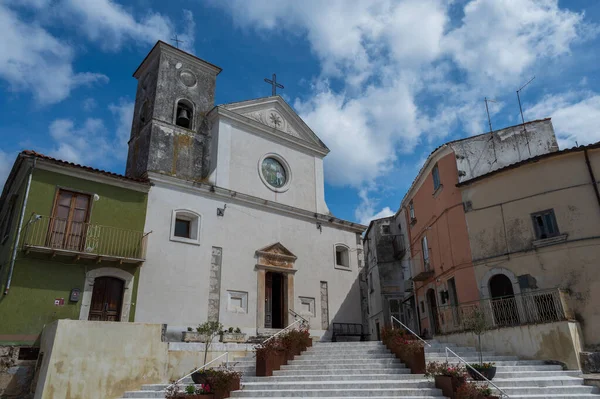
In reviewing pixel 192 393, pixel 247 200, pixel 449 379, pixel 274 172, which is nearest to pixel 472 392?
pixel 449 379

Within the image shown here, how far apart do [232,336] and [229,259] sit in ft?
10.2

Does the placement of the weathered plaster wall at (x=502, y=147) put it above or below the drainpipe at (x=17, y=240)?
above

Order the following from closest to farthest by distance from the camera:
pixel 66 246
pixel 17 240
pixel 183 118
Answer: pixel 17 240
pixel 66 246
pixel 183 118

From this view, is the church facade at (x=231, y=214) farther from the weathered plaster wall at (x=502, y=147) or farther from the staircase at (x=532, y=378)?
the staircase at (x=532, y=378)

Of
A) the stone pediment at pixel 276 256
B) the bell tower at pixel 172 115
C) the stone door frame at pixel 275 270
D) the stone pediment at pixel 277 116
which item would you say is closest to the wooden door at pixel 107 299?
the bell tower at pixel 172 115

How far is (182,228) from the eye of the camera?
16750mm

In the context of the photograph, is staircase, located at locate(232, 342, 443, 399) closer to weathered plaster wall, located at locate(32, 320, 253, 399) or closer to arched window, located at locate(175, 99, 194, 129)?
weathered plaster wall, located at locate(32, 320, 253, 399)

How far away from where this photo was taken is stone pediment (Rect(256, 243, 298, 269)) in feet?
59.0

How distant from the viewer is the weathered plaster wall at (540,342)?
1158 cm

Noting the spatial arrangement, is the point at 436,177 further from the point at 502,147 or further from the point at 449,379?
the point at 449,379

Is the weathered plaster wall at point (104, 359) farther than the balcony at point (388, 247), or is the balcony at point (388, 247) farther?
the balcony at point (388, 247)

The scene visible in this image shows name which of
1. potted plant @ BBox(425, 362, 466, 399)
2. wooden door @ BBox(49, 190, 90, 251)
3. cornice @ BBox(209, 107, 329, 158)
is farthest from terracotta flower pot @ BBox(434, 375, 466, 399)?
cornice @ BBox(209, 107, 329, 158)

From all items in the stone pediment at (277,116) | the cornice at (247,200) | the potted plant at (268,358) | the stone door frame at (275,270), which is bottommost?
the potted plant at (268,358)

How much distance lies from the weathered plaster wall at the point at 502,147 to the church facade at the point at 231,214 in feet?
21.0
